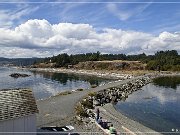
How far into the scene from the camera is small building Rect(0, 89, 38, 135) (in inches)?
833

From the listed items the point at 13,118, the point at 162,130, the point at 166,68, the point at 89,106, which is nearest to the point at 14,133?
the point at 13,118

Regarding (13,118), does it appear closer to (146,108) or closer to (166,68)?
(146,108)

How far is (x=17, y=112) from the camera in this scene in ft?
71.3

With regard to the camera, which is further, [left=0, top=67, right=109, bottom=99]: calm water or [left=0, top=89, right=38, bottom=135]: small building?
[left=0, top=67, right=109, bottom=99]: calm water

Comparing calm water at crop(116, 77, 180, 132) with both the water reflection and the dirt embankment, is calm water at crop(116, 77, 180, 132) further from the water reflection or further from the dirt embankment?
the dirt embankment

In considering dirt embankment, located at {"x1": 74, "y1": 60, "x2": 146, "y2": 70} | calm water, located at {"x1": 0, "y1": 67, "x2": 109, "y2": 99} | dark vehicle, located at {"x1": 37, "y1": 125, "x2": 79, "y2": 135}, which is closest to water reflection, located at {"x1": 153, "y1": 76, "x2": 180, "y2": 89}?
calm water, located at {"x1": 0, "y1": 67, "x2": 109, "y2": 99}

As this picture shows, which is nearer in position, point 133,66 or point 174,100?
point 174,100

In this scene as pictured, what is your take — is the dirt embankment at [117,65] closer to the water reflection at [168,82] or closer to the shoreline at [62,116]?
the water reflection at [168,82]

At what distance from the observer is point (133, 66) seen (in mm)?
169375

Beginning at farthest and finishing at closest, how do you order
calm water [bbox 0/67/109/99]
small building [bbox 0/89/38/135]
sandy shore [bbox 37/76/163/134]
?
1. calm water [bbox 0/67/109/99]
2. sandy shore [bbox 37/76/163/134]
3. small building [bbox 0/89/38/135]

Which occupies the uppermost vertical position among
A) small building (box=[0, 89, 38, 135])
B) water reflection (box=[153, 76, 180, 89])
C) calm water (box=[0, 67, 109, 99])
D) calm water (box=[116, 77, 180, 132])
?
small building (box=[0, 89, 38, 135])

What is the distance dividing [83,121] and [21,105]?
11.5 metres

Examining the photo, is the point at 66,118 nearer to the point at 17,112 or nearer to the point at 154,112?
the point at 17,112

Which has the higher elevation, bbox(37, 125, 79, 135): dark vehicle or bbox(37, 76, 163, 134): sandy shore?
bbox(37, 125, 79, 135): dark vehicle
